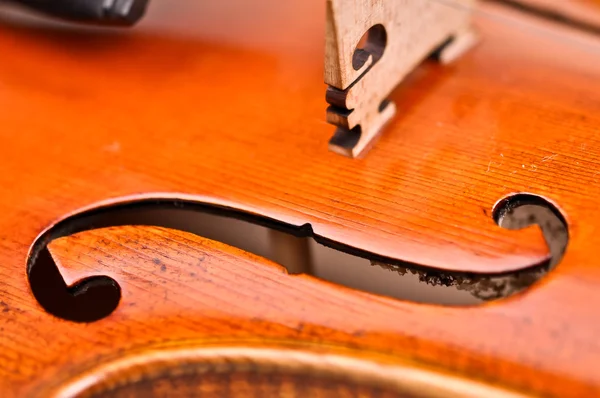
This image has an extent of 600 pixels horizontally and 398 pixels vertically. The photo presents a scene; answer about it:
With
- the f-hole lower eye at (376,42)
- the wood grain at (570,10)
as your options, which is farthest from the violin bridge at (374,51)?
the wood grain at (570,10)

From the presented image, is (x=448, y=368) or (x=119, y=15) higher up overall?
(x=119, y=15)

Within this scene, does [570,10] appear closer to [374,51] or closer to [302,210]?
[374,51]

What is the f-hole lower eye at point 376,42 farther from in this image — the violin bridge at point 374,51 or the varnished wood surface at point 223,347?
the varnished wood surface at point 223,347

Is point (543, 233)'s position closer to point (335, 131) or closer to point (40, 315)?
point (335, 131)

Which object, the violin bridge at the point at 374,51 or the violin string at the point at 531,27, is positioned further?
the violin string at the point at 531,27

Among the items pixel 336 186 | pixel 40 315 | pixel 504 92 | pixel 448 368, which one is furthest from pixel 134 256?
pixel 504 92

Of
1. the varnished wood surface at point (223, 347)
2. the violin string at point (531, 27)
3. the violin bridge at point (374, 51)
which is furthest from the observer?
the violin string at point (531, 27)

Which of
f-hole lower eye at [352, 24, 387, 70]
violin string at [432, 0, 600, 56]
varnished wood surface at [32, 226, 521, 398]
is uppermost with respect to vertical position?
f-hole lower eye at [352, 24, 387, 70]

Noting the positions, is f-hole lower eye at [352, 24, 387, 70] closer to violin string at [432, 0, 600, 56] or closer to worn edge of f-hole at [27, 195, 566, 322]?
violin string at [432, 0, 600, 56]

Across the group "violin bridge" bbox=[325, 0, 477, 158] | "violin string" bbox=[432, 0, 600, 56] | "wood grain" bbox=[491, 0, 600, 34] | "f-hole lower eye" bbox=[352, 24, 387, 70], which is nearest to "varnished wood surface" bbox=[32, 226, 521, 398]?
"violin bridge" bbox=[325, 0, 477, 158]
